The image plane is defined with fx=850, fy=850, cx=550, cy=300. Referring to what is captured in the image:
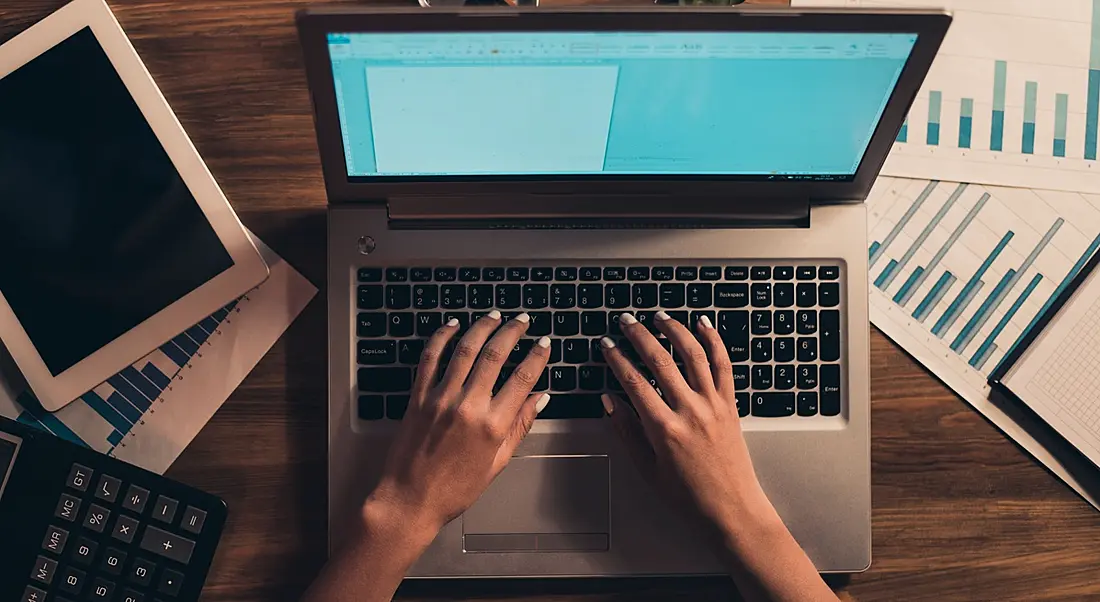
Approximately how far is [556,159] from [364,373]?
242 mm

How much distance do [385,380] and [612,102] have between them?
302mm

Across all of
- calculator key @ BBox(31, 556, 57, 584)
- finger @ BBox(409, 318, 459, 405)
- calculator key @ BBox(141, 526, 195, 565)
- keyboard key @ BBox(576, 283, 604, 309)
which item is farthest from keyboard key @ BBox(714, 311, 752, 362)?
calculator key @ BBox(31, 556, 57, 584)

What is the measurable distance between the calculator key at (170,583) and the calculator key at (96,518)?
0.21 ft

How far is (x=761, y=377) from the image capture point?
0.73 meters

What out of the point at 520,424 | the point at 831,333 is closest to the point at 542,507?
the point at 520,424

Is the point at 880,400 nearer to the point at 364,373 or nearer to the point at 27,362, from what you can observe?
the point at 364,373

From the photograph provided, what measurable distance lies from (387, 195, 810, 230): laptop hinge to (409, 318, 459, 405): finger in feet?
0.30

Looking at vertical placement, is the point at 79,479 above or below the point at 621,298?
below

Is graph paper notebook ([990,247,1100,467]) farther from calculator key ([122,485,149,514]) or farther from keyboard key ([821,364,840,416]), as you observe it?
calculator key ([122,485,149,514])

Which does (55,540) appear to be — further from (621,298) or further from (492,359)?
(621,298)

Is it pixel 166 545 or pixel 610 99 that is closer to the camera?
pixel 610 99

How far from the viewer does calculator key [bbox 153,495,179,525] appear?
0.70 metres

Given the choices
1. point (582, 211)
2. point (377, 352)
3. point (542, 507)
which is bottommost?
point (542, 507)

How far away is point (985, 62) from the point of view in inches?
31.2
